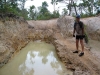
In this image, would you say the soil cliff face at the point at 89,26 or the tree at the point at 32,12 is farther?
the tree at the point at 32,12

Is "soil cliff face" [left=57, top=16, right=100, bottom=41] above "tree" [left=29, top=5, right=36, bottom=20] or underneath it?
underneath

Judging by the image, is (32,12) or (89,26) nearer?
(89,26)

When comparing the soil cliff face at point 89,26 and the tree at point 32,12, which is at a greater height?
the tree at point 32,12

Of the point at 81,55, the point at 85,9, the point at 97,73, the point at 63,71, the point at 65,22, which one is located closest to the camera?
the point at 97,73

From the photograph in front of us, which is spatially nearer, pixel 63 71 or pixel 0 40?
pixel 63 71

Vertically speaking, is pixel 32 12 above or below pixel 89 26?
above

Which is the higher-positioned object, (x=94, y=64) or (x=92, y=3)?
(x=92, y=3)

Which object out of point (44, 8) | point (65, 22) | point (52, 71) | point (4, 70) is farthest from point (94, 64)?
point (44, 8)

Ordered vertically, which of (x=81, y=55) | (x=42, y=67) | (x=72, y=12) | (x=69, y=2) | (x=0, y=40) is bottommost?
(x=42, y=67)

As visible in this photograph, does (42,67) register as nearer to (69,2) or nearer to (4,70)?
(4,70)

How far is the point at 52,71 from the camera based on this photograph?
4.88 meters

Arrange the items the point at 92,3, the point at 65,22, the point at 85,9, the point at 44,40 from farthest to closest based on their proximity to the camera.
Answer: the point at 85,9, the point at 92,3, the point at 65,22, the point at 44,40

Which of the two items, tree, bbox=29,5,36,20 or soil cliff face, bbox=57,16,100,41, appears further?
tree, bbox=29,5,36,20

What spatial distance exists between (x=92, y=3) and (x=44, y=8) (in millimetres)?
10590
